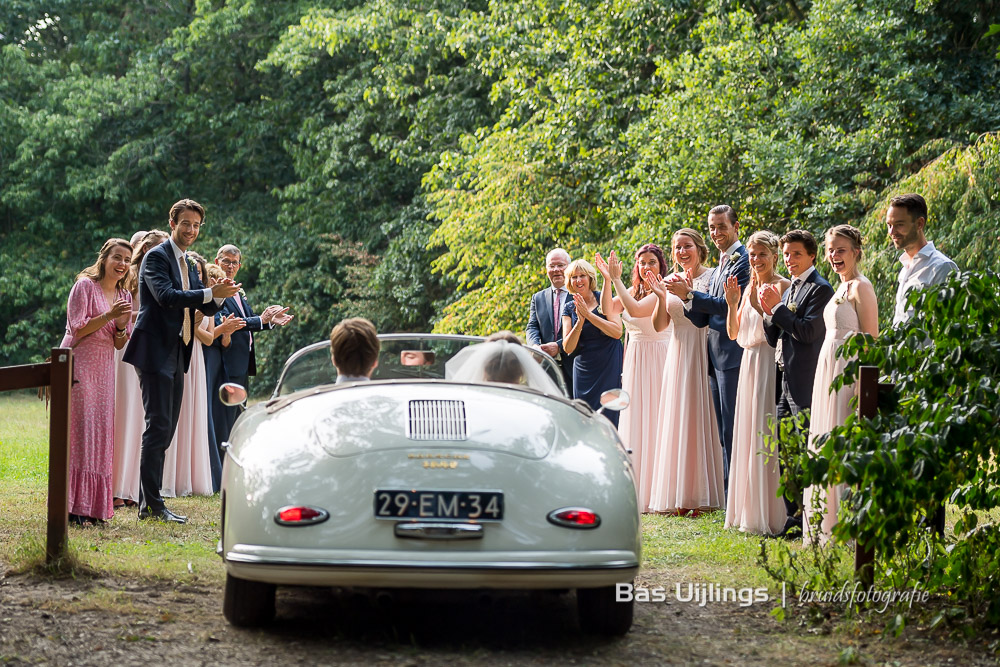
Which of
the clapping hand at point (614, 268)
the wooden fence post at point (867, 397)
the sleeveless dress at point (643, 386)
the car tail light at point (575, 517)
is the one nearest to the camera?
the car tail light at point (575, 517)

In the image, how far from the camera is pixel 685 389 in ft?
30.2

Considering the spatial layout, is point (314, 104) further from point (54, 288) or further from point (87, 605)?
point (87, 605)

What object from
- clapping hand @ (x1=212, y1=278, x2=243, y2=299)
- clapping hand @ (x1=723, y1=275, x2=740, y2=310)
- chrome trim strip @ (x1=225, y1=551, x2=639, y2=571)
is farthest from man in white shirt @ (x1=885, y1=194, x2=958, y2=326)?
clapping hand @ (x1=212, y1=278, x2=243, y2=299)

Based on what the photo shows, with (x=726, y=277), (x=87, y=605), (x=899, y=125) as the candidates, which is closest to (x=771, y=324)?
(x=726, y=277)

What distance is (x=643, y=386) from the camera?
9789 mm

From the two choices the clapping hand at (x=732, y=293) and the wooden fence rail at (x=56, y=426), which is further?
the clapping hand at (x=732, y=293)

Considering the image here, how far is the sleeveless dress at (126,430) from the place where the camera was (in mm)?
8930

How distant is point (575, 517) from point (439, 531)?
55 centimetres

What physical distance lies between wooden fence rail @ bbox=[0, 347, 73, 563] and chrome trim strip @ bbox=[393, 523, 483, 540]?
2.35 meters

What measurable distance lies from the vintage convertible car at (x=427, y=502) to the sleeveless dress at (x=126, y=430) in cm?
409

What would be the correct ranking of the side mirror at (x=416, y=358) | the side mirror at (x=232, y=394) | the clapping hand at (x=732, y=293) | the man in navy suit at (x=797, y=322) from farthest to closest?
the clapping hand at (x=732, y=293)
the man in navy suit at (x=797, y=322)
the side mirror at (x=416, y=358)
the side mirror at (x=232, y=394)

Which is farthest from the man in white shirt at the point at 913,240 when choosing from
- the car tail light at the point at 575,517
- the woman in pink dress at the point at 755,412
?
the car tail light at the point at 575,517

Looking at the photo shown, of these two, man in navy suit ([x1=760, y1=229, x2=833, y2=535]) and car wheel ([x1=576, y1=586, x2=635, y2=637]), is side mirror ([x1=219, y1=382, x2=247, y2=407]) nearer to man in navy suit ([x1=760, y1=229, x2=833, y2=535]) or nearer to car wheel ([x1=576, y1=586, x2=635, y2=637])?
car wheel ([x1=576, y1=586, x2=635, y2=637])

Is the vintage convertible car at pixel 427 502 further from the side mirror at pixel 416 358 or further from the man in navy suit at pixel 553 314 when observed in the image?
the man in navy suit at pixel 553 314
